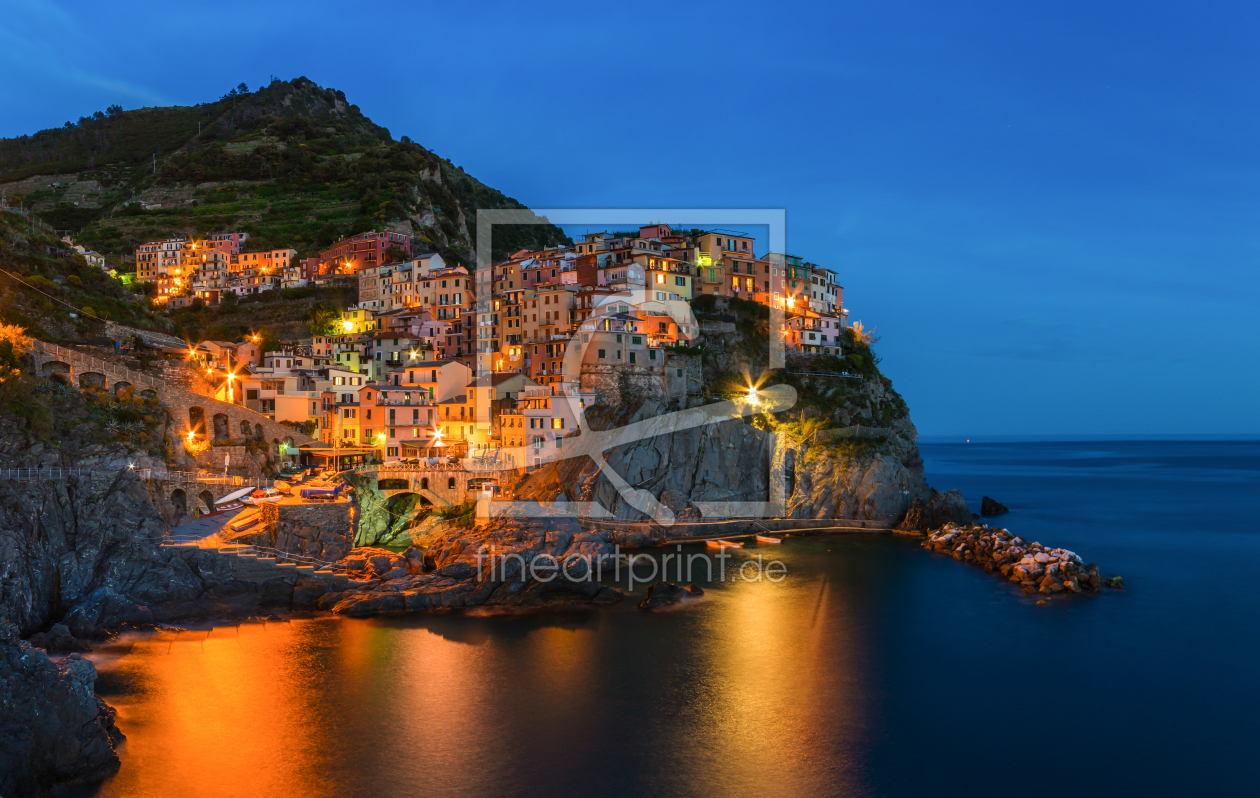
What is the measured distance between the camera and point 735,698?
24359 millimetres

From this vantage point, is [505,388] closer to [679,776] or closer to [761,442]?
[761,442]

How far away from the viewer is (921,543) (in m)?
45.5

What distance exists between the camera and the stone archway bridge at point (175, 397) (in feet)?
123

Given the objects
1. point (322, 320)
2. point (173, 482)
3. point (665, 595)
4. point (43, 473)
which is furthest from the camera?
point (322, 320)

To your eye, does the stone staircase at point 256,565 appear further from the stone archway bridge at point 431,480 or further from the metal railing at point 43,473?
the stone archway bridge at point 431,480

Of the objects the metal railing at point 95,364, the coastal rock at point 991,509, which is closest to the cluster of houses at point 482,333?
the metal railing at point 95,364

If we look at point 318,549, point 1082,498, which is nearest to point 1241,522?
point 1082,498

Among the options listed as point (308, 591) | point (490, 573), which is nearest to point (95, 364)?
point (308, 591)

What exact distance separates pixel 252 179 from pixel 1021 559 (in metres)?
94.8

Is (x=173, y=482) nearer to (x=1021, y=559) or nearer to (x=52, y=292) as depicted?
(x=52, y=292)

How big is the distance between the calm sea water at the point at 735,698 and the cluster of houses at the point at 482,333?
1784cm

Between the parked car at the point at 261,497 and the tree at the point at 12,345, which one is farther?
the parked car at the point at 261,497

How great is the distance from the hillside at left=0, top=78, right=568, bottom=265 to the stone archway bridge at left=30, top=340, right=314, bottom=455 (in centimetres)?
4022

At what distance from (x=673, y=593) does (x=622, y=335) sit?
2062 centimetres
